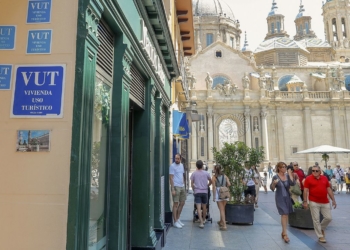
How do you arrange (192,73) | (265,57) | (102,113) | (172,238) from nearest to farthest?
1. (102,113)
2. (172,238)
3. (192,73)
4. (265,57)

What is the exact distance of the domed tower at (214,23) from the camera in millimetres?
52250

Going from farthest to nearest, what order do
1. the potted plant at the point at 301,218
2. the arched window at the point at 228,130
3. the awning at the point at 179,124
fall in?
the arched window at the point at 228,130 → the awning at the point at 179,124 → the potted plant at the point at 301,218

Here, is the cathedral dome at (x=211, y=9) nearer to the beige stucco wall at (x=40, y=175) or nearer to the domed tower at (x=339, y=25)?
the domed tower at (x=339, y=25)

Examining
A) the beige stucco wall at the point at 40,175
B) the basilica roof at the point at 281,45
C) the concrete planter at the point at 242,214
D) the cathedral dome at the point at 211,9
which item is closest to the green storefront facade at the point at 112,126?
the beige stucco wall at the point at 40,175

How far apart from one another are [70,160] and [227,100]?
37.2 meters

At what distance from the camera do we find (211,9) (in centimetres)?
5441

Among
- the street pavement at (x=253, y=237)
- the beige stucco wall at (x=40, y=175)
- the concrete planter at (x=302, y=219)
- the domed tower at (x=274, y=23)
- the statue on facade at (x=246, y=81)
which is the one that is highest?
the domed tower at (x=274, y=23)

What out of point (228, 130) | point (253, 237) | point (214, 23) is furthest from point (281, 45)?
point (253, 237)

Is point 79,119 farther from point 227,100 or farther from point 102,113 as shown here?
point 227,100

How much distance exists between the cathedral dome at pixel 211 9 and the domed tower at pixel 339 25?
2117 cm

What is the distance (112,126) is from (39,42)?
1.27 meters

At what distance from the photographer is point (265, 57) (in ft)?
163

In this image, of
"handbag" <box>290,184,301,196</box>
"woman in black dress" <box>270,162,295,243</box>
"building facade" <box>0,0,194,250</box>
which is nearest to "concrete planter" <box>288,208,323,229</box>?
"handbag" <box>290,184,301,196</box>

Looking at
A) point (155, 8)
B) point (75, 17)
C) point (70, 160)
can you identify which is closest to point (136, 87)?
point (155, 8)
